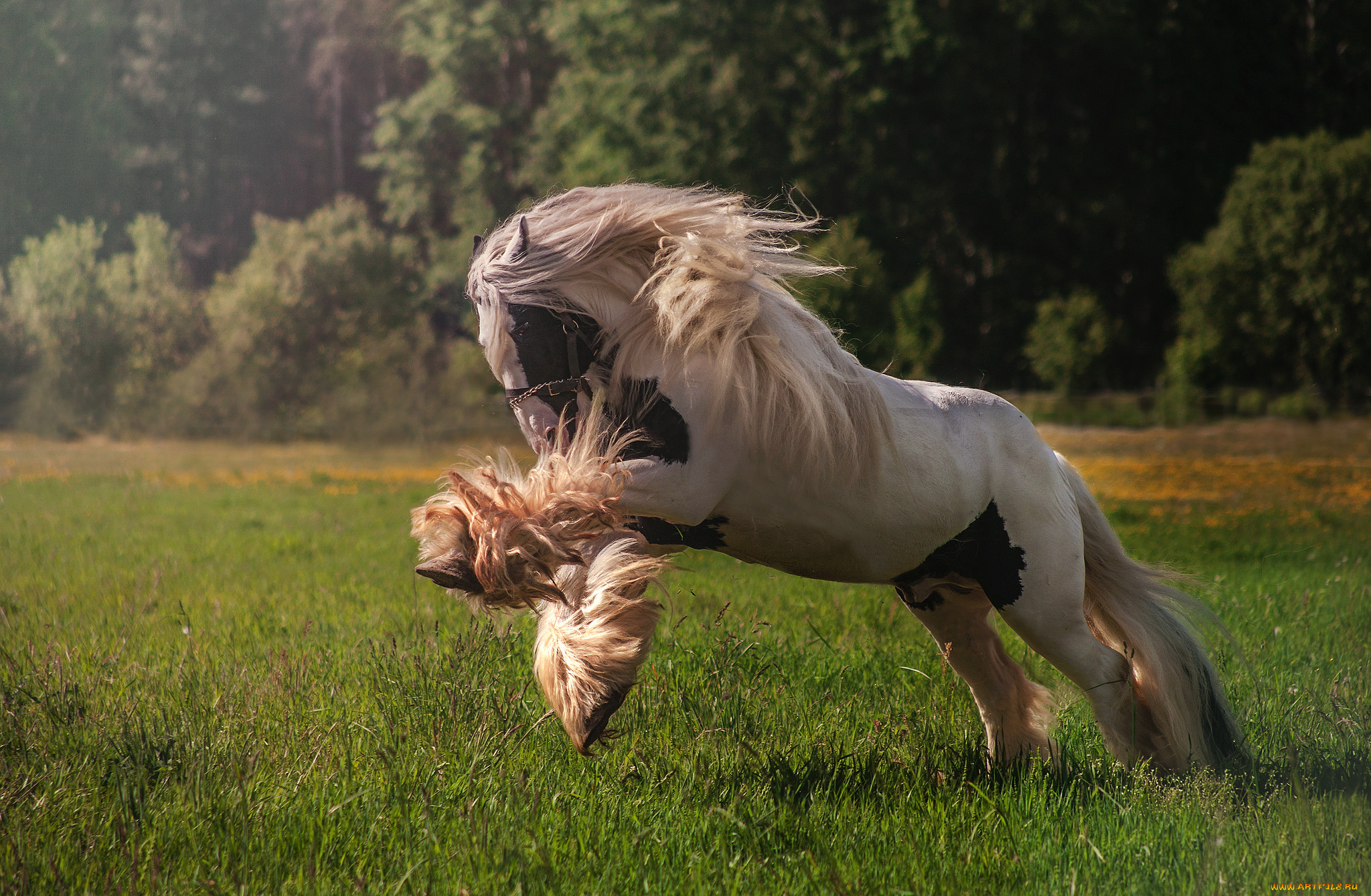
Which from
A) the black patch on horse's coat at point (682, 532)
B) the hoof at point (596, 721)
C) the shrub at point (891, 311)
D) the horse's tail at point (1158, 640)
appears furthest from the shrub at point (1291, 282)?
the hoof at point (596, 721)

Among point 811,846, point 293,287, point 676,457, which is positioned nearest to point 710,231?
point 676,457

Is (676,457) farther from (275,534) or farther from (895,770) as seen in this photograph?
(275,534)

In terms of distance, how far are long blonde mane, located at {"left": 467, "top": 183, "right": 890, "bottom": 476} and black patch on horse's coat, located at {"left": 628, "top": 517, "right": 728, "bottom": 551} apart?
0.93 ft

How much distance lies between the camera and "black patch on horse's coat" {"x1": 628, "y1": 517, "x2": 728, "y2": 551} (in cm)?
277

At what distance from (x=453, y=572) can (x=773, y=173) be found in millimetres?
24134

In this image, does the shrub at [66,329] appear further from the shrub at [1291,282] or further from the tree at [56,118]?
the shrub at [1291,282]

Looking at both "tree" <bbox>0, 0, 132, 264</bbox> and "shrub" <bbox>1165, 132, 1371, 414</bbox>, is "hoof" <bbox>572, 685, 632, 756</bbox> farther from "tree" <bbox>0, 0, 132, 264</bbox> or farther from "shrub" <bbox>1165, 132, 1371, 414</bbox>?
"shrub" <bbox>1165, 132, 1371, 414</bbox>

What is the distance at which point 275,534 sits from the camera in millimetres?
9445

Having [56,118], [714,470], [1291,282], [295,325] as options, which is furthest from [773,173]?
[714,470]

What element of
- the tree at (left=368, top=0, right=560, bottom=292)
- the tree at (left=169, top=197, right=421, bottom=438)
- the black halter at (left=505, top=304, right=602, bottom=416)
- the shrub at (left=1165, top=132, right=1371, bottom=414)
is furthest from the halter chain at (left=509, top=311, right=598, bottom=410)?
the tree at (left=368, top=0, right=560, bottom=292)

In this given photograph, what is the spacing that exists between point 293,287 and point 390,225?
12.2m

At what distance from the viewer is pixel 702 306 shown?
8.59 feet

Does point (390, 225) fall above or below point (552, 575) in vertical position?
above

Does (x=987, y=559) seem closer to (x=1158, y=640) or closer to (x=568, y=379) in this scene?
(x=1158, y=640)
